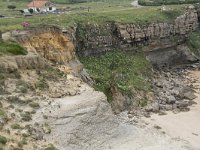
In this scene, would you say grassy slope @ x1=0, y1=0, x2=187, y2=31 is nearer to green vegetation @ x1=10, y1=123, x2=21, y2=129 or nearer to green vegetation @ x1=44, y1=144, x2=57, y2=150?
green vegetation @ x1=10, y1=123, x2=21, y2=129

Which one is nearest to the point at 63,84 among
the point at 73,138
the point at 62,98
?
the point at 62,98

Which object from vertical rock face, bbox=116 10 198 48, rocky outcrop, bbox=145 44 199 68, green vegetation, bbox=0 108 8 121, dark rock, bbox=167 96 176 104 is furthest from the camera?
rocky outcrop, bbox=145 44 199 68

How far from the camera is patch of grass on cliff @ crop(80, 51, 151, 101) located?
69688mm

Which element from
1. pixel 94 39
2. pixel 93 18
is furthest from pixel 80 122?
pixel 93 18

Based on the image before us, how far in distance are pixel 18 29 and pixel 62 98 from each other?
17.7 metres

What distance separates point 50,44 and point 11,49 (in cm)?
936

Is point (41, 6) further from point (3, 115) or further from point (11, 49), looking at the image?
point (3, 115)

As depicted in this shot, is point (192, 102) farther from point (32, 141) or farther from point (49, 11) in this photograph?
point (49, 11)

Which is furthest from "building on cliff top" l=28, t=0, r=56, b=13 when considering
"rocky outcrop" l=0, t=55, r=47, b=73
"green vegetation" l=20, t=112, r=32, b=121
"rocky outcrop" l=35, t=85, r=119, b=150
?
"green vegetation" l=20, t=112, r=32, b=121

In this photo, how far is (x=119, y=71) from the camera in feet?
249

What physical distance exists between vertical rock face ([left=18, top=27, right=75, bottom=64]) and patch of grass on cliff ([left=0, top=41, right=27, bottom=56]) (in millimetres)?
3536

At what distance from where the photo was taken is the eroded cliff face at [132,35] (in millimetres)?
77750

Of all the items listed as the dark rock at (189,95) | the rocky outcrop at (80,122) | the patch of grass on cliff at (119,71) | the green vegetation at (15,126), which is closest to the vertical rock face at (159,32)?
the patch of grass on cliff at (119,71)

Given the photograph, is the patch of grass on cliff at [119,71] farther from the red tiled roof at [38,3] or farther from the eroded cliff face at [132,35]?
the red tiled roof at [38,3]
